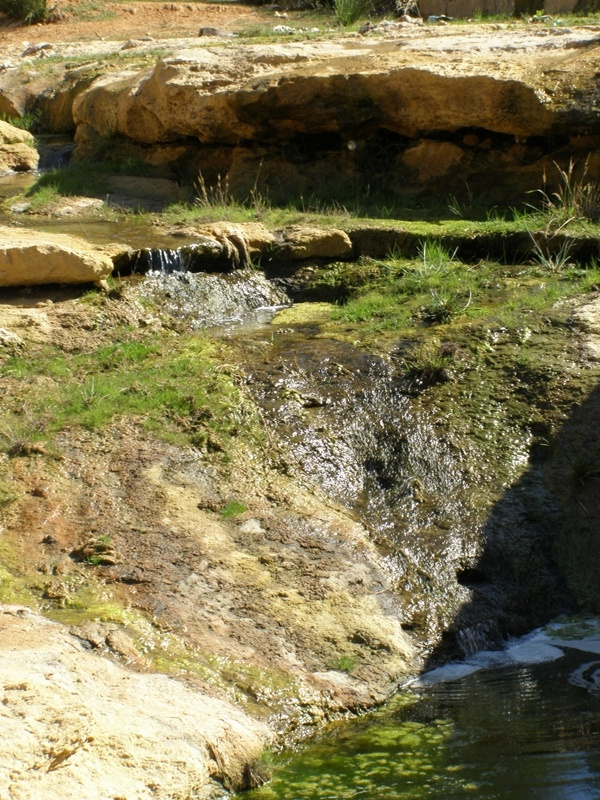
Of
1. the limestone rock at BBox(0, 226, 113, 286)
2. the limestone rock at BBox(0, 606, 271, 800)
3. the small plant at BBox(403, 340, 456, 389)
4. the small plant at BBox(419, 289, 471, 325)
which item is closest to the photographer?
the limestone rock at BBox(0, 606, 271, 800)

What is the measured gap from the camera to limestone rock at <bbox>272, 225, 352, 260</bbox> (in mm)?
8578

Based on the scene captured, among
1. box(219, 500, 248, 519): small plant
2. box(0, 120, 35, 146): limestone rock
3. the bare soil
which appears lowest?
box(219, 500, 248, 519): small plant

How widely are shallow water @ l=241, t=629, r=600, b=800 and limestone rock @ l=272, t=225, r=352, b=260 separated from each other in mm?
4608

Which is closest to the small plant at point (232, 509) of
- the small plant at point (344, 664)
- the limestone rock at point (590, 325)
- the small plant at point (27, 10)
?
the small plant at point (344, 664)

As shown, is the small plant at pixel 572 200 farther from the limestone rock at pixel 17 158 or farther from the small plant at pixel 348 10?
the small plant at pixel 348 10

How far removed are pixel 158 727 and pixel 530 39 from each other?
355 inches

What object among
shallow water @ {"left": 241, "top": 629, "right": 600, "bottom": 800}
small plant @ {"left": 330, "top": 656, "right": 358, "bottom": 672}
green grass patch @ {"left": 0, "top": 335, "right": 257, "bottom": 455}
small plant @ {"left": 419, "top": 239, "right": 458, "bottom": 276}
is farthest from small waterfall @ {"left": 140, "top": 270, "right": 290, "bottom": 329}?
shallow water @ {"left": 241, "top": 629, "right": 600, "bottom": 800}

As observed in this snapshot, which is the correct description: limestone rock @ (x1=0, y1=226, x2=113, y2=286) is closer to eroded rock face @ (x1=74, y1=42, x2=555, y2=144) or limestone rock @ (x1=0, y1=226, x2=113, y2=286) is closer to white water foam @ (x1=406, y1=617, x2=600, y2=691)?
eroded rock face @ (x1=74, y1=42, x2=555, y2=144)

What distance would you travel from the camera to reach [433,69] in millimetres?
9891

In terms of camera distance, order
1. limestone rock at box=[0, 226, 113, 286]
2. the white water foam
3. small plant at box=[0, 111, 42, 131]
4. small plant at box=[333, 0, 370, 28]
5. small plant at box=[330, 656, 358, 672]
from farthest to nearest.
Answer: small plant at box=[333, 0, 370, 28]
small plant at box=[0, 111, 42, 131]
limestone rock at box=[0, 226, 113, 286]
the white water foam
small plant at box=[330, 656, 358, 672]

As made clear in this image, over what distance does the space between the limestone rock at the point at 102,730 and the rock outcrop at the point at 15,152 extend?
9.18m

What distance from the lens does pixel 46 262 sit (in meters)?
7.18

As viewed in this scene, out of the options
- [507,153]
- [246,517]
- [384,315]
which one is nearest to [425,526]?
[246,517]

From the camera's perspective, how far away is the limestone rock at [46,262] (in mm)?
7094
